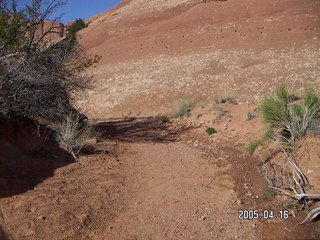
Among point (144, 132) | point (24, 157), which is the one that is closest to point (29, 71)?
point (24, 157)

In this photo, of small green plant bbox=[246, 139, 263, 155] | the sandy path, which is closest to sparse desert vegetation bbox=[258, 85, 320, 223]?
small green plant bbox=[246, 139, 263, 155]

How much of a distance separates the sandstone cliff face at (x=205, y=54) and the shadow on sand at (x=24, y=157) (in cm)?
773

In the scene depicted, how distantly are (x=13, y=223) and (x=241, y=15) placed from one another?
22.2m

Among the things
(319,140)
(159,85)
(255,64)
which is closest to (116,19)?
(159,85)

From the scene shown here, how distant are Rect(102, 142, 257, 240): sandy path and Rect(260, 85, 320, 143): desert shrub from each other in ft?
4.78

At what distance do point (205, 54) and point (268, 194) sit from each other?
1560cm

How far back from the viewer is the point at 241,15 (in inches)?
880

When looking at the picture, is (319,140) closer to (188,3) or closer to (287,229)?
(287,229)

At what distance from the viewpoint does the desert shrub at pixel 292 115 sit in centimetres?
563

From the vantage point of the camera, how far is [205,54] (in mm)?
19203

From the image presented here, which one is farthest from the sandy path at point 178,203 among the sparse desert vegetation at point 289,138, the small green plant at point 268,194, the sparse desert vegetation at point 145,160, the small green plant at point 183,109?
the small green plant at point 183,109

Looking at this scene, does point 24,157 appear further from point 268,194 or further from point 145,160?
point 268,194

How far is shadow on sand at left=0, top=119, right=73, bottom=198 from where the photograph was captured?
4.45m

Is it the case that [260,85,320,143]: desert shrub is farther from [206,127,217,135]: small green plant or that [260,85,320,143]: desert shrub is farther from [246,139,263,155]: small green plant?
[206,127,217,135]: small green plant
